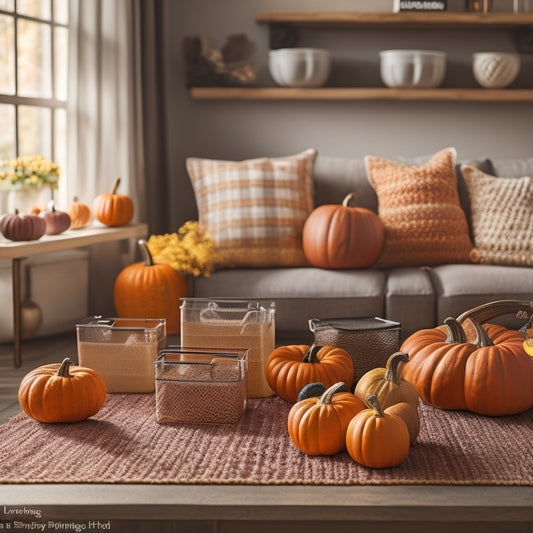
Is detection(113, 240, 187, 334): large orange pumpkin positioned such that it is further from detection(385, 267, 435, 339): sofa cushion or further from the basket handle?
the basket handle

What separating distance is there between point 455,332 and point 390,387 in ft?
1.35

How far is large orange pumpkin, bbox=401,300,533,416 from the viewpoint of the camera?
209cm

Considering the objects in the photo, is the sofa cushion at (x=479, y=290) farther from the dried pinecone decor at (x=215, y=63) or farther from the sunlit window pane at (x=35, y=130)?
the sunlit window pane at (x=35, y=130)

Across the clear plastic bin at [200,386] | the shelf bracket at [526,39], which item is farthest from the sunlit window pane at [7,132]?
the shelf bracket at [526,39]

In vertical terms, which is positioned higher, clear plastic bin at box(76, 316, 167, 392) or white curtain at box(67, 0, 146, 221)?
white curtain at box(67, 0, 146, 221)

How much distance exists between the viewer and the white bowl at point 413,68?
12.9ft

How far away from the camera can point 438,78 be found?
158 inches

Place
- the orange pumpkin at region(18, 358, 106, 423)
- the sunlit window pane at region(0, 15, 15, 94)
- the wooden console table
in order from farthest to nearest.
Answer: the sunlit window pane at region(0, 15, 15, 94)
the wooden console table
the orange pumpkin at region(18, 358, 106, 423)

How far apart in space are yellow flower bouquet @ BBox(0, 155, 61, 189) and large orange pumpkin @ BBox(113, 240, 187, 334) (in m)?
0.54

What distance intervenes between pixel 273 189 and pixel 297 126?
0.94 metres

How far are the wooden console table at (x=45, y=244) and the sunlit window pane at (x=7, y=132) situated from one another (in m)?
0.51

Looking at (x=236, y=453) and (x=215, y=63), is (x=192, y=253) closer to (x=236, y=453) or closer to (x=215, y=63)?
(x=215, y=63)

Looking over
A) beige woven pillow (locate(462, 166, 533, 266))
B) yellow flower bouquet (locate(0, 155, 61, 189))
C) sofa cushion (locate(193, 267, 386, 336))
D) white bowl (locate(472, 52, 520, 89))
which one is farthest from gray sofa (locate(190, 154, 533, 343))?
white bowl (locate(472, 52, 520, 89))

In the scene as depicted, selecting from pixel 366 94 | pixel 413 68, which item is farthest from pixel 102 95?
pixel 413 68
